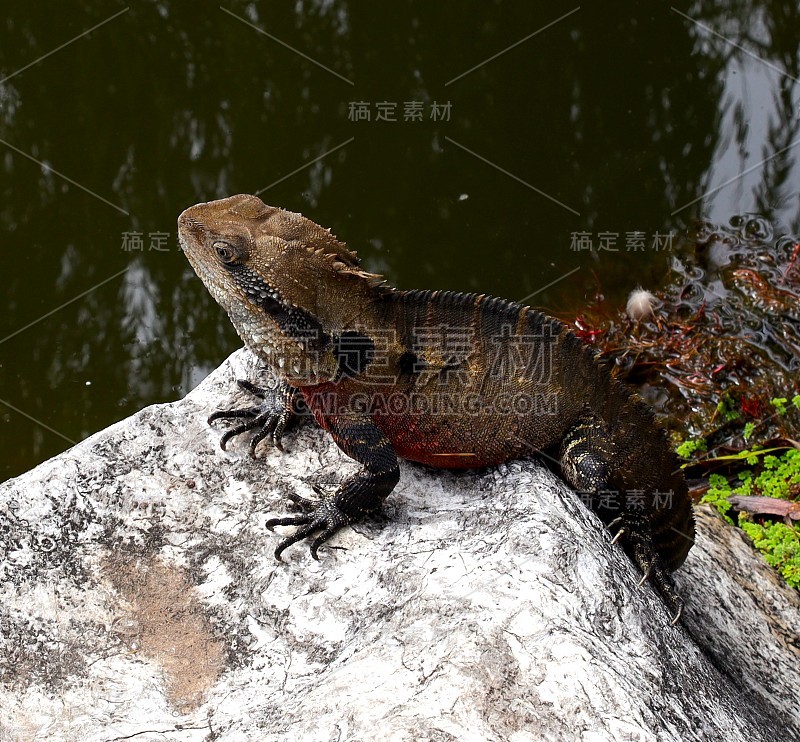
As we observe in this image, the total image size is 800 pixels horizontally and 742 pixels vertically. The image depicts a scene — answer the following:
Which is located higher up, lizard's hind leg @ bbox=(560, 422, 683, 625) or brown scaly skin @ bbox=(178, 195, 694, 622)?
brown scaly skin @ bbox=(178, 195, 694, 622)

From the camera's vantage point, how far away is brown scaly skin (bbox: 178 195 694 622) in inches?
156

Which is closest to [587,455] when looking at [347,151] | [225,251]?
[225,251]

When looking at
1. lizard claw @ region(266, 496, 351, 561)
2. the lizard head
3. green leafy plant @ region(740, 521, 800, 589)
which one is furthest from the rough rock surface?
green leafy plant @ region(740, 521, 800, 589)

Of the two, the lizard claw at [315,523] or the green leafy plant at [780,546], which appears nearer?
the lizard claw at [315,523]

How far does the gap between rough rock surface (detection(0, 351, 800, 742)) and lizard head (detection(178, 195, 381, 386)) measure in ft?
1.86

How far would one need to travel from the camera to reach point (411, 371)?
13.8 ft

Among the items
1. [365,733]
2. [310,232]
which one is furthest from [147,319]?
[365,733]

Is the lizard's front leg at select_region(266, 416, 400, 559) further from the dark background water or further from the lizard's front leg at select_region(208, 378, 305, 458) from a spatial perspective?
the dark background water

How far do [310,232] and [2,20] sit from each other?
8455 mm

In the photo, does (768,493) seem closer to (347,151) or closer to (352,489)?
(352,489)

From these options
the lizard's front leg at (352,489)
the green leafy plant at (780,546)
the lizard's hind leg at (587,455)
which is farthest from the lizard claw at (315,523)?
the green leafy plant at (780,546)

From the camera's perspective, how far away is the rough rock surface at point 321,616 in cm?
282

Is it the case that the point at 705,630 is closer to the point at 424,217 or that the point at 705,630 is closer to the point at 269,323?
the point at 269,323

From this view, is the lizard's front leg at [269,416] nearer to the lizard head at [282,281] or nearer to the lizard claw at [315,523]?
the lizard head at [282,281]
